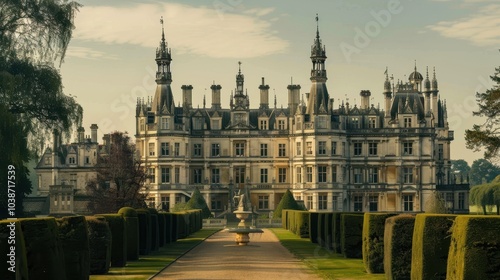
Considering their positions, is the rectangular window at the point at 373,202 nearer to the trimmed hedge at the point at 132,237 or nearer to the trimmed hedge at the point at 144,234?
the trimmed hedge at the point at 144,234

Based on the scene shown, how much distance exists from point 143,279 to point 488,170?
170084 millimetres

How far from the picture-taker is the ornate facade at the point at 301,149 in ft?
293

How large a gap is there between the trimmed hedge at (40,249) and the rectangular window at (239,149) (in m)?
70.1

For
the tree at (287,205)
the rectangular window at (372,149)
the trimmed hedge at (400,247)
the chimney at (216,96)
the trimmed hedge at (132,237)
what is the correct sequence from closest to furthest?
1. the trimmed hedge at (400,247)
2. the trimmed hedge at (132,237)
3. the tree at (287,205)
4. the rectangular window at (372,149)
5. the chimney at (216,96)

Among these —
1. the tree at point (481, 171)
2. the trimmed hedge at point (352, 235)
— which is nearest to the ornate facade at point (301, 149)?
the trimmed hedge at point (352, 235)

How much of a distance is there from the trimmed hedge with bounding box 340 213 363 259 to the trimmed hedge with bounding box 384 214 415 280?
864 centimetres

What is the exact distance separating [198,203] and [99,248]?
5312 centimetres

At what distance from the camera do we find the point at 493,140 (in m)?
43.2

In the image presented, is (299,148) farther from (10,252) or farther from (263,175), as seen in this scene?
(10,252)

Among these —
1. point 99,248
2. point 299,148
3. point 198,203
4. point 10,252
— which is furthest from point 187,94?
point 10,252

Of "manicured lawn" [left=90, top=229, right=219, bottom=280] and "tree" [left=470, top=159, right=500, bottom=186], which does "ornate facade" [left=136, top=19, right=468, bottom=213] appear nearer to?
"manicured lawn" [left=90, top=229, right=219, bottom=280]

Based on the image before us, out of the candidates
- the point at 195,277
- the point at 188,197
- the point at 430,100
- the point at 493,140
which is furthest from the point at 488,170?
the point at 195,277

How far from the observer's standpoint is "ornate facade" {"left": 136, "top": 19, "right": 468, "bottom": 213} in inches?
3511

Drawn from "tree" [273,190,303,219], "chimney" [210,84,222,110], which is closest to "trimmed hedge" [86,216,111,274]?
"tree" [273,190,303,219]
